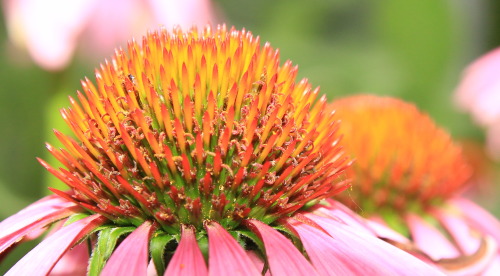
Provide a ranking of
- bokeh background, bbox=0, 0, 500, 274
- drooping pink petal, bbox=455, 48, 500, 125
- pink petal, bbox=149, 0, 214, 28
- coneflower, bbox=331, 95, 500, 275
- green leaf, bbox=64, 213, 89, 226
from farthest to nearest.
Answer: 1. bokeh background, bbox=0, 0, 500, 274
2. drooping pink petal, bbox=455, 48, 500, 125
3. pink petal, bbox=149, 0, 214, 28
4. coneflower, bbox=331, 95, 500, 275
5. green leaf, bbox=64, 213, 89, 226

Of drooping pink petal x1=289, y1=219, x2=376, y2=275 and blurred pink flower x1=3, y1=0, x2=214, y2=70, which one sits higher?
blurred pink flower x1=3, y1=0, x2=214, y2=70

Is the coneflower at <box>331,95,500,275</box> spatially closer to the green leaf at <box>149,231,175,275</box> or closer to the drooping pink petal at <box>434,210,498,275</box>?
the drooping pink petal at <box>434,210,498,275</box>

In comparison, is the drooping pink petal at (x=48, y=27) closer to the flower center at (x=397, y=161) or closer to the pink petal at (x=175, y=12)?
the pink petal at (x=175, y=12)

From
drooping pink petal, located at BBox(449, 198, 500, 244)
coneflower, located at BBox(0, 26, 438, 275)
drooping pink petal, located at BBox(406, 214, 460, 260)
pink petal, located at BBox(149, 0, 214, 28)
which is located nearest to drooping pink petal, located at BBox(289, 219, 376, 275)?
coneflower, located at BBox(0, 26, 438, 275)

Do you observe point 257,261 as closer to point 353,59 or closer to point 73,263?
point 73,263

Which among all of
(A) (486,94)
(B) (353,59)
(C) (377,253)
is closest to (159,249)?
(C) (377,253)

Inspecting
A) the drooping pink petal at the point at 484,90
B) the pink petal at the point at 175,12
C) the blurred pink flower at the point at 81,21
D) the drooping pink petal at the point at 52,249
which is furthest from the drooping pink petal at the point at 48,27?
the drooping pink petal at the point at 484,90
